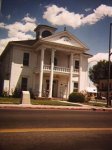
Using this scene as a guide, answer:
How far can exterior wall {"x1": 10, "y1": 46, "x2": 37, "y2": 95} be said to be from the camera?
30375mm

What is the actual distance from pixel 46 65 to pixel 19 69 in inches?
144

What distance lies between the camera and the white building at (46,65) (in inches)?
1179

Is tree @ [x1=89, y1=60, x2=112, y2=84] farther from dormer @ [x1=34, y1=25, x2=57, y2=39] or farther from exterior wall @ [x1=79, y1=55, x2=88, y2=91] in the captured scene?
dormer @ [x1=34, y1=25, x2=57, y2=39]

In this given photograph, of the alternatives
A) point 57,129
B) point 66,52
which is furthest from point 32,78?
point 57,129

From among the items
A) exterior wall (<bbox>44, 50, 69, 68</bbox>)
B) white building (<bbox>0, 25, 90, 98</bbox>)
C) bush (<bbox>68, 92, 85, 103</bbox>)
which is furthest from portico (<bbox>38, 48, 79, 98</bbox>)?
bush (<bbox>68, 92, 85, 103</bbox>)

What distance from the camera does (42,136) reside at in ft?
21.7

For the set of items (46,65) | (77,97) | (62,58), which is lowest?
(77,97)

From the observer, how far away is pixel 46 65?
30094 mm

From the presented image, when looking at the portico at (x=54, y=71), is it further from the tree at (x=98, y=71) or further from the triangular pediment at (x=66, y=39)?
the tree at (x=98, y=71)

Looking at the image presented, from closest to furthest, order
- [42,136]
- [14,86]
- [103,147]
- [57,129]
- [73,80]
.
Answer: [103,147] < [42,136] < [57,129] < [14,86] < [73,80]

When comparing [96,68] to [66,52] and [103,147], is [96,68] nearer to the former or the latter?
[66,52]

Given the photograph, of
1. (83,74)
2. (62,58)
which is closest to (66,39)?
(62,58)

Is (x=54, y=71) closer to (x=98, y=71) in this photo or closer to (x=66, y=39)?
(x=66, y=39)

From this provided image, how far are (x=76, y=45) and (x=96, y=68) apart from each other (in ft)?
153
